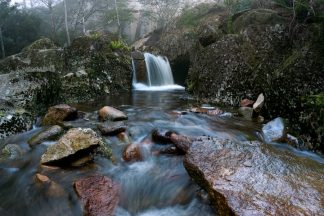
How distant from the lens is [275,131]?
572 cm

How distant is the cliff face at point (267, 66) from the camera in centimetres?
615

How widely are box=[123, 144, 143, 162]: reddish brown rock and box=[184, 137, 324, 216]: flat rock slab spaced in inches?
46.7

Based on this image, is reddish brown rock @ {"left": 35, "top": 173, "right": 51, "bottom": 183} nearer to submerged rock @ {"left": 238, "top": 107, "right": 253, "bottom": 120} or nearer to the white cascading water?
submerged rock @ {"left": 238, "top": 107, "right": 253, "bottom": 120}

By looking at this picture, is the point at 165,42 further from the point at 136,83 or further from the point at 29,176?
the point at 29,176

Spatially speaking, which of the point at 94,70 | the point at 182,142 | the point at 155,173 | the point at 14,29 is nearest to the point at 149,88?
the point at 94,70

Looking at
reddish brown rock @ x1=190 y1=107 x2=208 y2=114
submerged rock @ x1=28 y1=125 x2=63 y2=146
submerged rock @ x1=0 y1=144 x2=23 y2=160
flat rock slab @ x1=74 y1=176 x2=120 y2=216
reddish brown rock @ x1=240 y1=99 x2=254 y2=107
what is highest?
reddish brown rock @ x1=240 y1=99 x2=254 y2=107

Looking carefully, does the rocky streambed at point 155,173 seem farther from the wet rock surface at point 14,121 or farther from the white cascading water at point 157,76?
the white cascading water at point 157,76

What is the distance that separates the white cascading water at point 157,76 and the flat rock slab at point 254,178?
8868mm

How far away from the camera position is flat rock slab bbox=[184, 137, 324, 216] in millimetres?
3006

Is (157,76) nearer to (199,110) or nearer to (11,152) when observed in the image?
(199,110)

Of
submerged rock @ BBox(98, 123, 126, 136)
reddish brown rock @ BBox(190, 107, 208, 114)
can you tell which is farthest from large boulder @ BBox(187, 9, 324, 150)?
submerged rock @ BBox(98, 123, 126, 136)

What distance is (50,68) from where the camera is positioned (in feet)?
A: 34.5

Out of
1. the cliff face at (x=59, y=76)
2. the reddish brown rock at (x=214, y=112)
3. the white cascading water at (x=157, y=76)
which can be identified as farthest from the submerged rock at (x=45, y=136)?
the white cascading water at (x=157, y=76)

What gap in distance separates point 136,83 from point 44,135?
767cm
